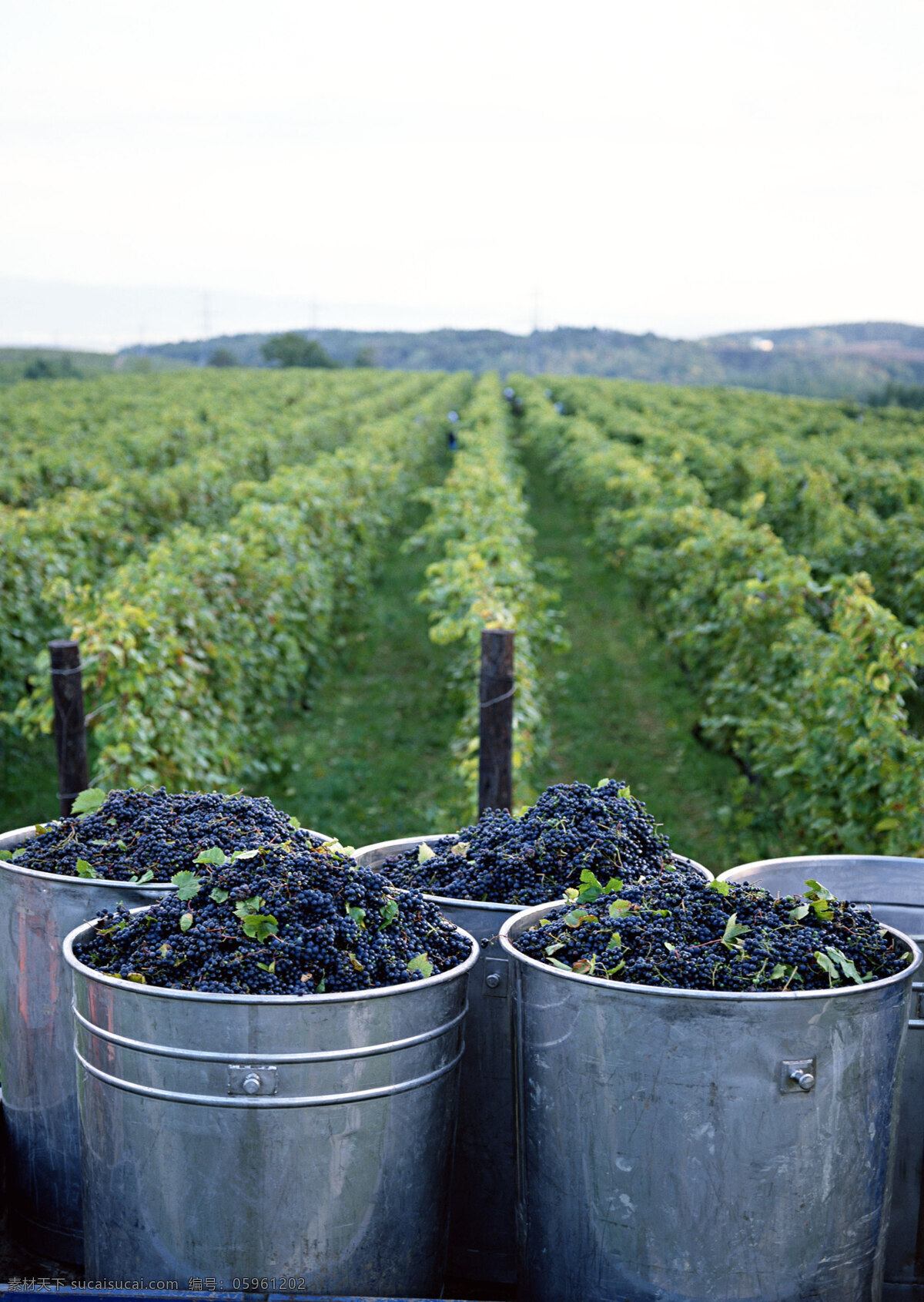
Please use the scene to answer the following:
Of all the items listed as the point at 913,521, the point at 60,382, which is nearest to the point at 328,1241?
the point at 913,521

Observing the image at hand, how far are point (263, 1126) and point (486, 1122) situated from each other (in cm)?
67

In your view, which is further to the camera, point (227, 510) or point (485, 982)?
point (227, 510)

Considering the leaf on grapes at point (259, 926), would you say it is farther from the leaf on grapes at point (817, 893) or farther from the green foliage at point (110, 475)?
the green foliage at point (110, 475)

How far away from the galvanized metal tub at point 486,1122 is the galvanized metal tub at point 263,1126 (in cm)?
29

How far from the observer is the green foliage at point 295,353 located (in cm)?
8281

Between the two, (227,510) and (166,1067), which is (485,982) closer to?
(166,1067)

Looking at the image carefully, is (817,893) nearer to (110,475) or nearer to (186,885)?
(186,885)

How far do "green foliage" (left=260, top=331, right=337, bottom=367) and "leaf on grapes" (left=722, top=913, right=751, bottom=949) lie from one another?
83500mm

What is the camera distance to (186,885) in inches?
81.9

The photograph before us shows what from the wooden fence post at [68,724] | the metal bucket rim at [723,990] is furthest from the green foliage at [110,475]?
the metal bucket rim at [723,990]

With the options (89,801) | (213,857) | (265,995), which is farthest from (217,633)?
(265,995)

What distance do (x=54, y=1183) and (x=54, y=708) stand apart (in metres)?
2.48

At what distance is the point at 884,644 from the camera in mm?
4965

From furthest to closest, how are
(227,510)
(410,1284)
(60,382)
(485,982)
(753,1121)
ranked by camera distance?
(60,382) < (227,510) < (485,982) < (410,1284) < (753,1121)
